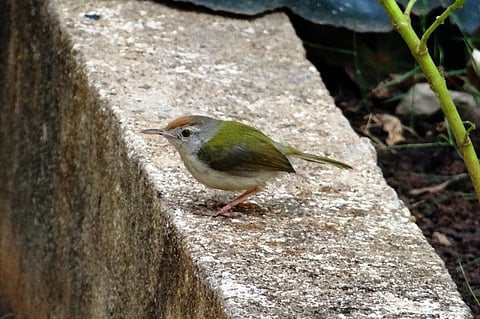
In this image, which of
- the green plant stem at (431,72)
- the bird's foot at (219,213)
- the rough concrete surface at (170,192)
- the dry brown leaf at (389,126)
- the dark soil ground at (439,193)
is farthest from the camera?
the dry brown leaf at (389,126)

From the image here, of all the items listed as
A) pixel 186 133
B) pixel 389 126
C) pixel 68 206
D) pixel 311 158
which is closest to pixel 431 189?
pixel 389 126

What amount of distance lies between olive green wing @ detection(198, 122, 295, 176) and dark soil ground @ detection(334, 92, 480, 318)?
2.69 feet

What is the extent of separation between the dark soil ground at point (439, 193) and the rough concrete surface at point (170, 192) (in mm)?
498

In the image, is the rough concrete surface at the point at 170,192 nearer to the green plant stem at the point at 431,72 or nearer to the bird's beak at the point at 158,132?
the bird's beak at the point at 158,132

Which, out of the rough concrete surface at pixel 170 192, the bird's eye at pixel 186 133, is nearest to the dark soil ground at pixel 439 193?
the rough concrete surface at pixel 170 192

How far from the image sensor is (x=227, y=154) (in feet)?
13.3

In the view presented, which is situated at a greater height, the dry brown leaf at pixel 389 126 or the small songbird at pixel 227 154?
the small songbird at pixel 227 154

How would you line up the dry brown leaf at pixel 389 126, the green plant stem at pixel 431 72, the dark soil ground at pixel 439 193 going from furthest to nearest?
1. the dry brown leaf at pixel 389 126
2. the dark soil ground at pixel 439 193
3. the green plant stem at pixel 431 72

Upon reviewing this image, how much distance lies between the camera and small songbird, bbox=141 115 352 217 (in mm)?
3998

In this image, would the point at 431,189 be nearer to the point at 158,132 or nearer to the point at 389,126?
the point at 389,126

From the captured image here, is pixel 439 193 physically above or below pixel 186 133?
below

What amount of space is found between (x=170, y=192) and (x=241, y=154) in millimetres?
280

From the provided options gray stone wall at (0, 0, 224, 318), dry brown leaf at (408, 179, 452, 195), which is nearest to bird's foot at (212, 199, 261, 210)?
gray stone wall at (0, 0, 224, 318)

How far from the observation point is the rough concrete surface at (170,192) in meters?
3.46
